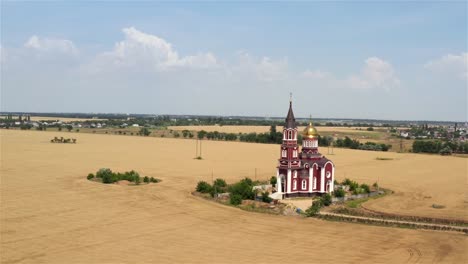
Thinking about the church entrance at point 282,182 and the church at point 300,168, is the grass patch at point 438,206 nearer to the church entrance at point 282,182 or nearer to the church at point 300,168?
the church at point 300,168

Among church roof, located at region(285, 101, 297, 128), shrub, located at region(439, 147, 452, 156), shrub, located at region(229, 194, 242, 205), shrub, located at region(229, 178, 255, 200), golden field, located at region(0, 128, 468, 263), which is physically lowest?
golden field, located at region(0, 128, 468, 263)

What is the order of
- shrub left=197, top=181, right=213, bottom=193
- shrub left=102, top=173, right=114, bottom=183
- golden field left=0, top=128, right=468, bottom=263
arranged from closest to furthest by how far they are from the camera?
golden field left=0, top=128, right=468, bottom=263
shrub left=197, top=181, right=213, bottom=193
shrub left=102, top=173, right=114, bottom=183

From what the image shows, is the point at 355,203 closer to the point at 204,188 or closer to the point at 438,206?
the point at 438,206

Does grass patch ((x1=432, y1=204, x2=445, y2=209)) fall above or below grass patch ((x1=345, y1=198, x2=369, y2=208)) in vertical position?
above

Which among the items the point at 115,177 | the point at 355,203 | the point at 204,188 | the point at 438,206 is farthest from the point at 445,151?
the point at 115,177

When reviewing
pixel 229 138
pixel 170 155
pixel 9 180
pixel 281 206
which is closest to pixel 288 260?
pixel 281 206

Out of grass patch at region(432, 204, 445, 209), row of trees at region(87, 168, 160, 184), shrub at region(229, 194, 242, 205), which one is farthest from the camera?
row of trees at region(87, 168, 160, 184)

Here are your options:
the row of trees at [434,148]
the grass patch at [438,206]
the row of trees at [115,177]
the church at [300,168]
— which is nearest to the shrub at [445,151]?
the row of trees at [434,148]

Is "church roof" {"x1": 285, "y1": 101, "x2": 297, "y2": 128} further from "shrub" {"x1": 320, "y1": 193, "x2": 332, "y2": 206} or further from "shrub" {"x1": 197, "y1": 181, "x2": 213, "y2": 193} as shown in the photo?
"shrub" {"x1": 197, "y1": 181, "x2": 213, "y2": 193}

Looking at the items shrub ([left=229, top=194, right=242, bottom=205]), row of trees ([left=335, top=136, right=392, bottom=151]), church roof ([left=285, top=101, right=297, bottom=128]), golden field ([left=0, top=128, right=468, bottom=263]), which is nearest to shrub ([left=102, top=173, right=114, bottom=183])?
golden field ([left=0, top=128, right=468, bottom=263])

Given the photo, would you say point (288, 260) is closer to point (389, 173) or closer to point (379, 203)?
point (379, 203)
